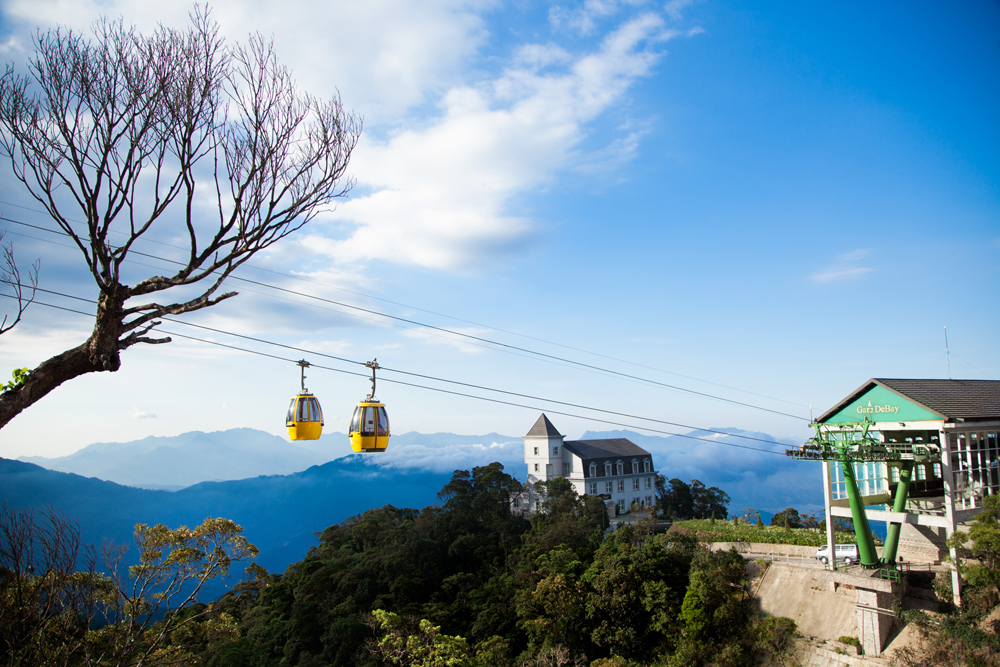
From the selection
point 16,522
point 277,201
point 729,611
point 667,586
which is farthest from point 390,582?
point 277,201

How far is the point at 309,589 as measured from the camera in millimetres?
28781

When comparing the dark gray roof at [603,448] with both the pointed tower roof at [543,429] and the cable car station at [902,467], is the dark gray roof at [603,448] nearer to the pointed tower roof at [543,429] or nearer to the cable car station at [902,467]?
the pointed tower roof at [543,429]

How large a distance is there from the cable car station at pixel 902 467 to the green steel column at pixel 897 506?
2 centimetres

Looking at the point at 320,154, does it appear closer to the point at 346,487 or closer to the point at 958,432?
the point at 958,432

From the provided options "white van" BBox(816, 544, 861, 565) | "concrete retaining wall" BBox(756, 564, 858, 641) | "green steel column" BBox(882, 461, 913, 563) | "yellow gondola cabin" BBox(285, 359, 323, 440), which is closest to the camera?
"yellow gondola cabin" BBox(285, 359, 323, 440)

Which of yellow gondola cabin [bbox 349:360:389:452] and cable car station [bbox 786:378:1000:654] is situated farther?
cable car station [bbox 786:378:1000:654]

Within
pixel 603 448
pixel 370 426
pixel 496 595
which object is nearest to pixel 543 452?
pixel 603 448

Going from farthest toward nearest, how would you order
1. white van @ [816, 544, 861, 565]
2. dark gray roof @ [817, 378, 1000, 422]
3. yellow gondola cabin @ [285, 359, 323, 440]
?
white van @ [816, 544, 861, 565]
dark gray roof @ [817, 378, 1000, 422]
yellow gondola cabin @ [285, 359, 323, 440]

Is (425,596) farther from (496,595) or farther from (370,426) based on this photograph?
(370,426)

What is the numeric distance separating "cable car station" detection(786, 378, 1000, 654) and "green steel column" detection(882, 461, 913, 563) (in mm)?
24

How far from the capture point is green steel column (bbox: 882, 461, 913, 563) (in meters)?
15.7

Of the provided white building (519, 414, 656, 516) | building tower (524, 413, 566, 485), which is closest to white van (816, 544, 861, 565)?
white building (519, 414, 656, 516)

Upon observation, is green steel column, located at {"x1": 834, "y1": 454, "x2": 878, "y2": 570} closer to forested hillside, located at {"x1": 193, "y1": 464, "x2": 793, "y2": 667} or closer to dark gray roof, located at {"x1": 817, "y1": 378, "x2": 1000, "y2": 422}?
dark gray roof, located at {"x1": 817, "y1": 378, "x2": 1000, "y2": 422}

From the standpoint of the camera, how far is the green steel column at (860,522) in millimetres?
15312
